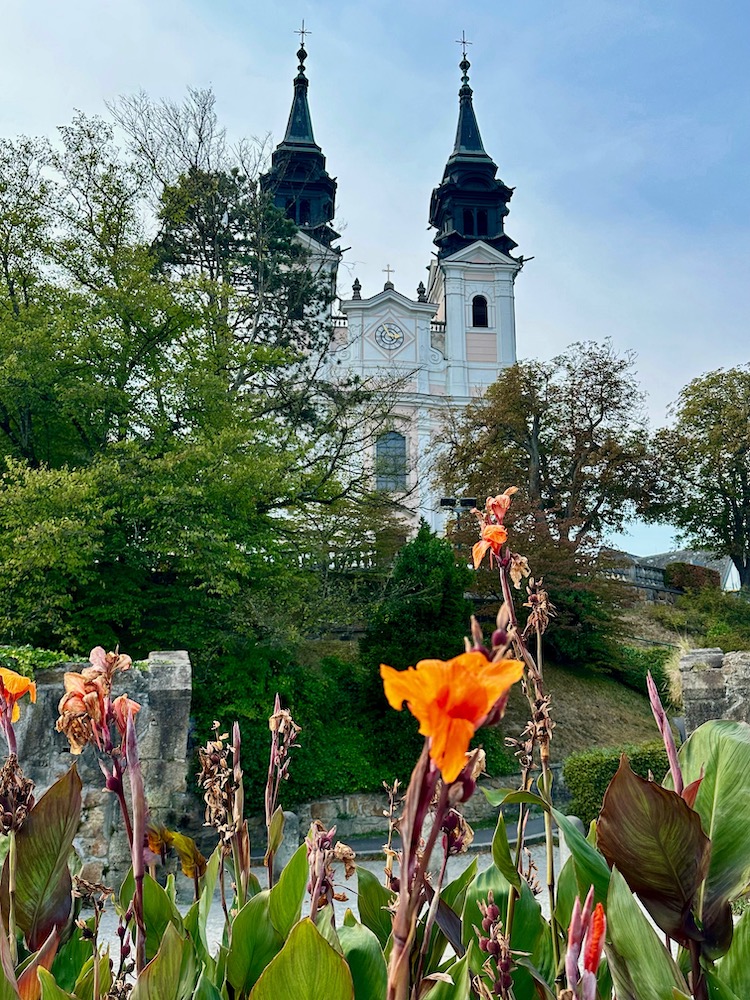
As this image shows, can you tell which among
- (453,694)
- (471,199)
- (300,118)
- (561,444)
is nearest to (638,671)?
(561,444)

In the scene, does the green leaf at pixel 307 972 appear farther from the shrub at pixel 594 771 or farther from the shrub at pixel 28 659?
the shrub at pixel 594 771

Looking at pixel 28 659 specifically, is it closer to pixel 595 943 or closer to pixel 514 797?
pixel 514 797

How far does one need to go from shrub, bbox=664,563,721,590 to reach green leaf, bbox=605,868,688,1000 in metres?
24.2

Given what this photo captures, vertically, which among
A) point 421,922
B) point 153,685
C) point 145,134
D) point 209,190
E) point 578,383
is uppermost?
point 145,134

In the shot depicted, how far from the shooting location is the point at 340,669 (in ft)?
35.6

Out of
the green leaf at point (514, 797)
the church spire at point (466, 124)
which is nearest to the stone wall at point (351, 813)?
the green leaf at point (514, 797)

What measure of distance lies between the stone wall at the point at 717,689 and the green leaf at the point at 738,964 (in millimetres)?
6032

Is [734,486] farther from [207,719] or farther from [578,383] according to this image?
[207,719]

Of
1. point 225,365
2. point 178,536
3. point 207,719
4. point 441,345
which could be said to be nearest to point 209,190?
point 225,365

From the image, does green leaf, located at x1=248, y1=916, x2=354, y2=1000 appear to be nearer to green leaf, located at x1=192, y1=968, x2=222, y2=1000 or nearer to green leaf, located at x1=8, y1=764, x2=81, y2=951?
green leaf, located at x1=192, y1=968, x2=222, y2=1000

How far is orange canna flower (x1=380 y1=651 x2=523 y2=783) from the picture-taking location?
48 cm

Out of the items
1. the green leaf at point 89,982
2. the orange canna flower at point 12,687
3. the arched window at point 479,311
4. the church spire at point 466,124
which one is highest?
the church spire at point 466,124

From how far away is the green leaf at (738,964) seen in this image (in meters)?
0.80

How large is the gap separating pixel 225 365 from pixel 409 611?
173 inches
